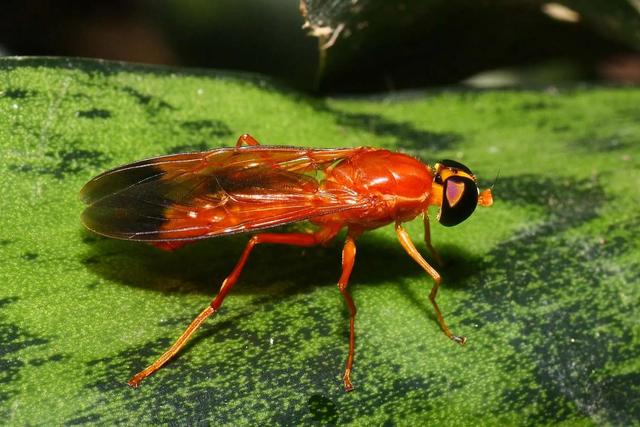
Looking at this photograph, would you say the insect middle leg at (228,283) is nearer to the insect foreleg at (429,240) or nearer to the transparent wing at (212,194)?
the transparent wing at (212,194)

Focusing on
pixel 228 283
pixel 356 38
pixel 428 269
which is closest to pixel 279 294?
pixel 228 283

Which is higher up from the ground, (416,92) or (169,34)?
(169,34)

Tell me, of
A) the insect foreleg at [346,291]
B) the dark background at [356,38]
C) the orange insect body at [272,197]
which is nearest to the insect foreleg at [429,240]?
the orange insect body at [272,197]

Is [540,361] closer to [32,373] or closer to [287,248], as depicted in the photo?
[287,248]


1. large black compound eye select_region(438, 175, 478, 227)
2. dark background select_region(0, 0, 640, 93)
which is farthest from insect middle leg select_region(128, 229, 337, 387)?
dark background select_region(0, 0, 640, 93)

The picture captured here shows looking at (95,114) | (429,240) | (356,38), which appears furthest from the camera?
(356,38)

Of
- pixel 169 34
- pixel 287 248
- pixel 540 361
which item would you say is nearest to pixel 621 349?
pixel 540 361

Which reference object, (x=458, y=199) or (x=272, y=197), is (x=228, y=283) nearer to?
(x=272, y=197)
